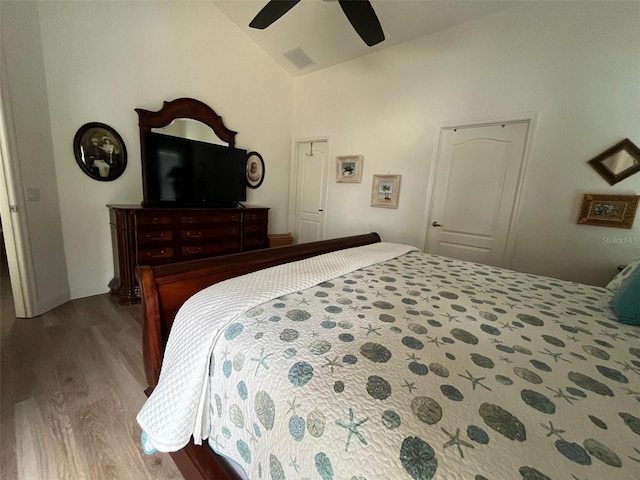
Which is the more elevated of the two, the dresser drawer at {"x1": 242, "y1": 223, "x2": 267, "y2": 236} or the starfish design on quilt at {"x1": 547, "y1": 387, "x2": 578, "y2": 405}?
the starfish design on quilt at {"x1": 547, "y1": 387, "x2": 578, "y2": 405}

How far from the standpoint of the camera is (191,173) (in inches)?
117

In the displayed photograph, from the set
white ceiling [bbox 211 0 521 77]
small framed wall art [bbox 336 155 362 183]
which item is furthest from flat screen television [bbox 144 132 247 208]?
white ceiling [bbox 211 0 521 77]

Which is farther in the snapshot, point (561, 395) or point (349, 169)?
point (349, 169)

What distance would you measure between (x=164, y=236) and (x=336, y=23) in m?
3.07

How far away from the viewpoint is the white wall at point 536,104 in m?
2.04

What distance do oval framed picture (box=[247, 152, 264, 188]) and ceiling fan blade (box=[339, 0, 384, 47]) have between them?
7.33ft

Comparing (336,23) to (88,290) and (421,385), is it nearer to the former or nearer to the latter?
(421,385)

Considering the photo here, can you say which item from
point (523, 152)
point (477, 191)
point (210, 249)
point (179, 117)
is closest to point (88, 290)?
point (210, 249)

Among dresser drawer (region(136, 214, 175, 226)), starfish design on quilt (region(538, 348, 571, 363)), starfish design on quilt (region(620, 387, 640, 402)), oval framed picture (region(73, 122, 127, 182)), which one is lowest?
starfish design on quilt (region(620, 387, 640, 402))

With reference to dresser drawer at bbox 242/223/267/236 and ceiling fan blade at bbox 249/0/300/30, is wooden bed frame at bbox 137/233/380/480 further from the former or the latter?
dresser drawer at bbox 242/223/267/236

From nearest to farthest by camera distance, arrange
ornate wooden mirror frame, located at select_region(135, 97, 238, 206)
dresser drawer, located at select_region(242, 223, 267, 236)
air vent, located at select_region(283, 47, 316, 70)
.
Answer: ornate wooden mirror frame, located at select_region(135, 97, 238, 206), dresser drawer, located at select_region(242, 223, 267, 236), air vent, located at select_region(283, 47, 316, 70)

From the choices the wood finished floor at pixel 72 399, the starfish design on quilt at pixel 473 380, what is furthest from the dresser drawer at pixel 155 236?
the starfish design on quilt at pixel 473 380

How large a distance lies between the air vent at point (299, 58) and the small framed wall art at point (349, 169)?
57.4 inches

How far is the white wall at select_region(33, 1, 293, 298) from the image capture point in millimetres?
2301
